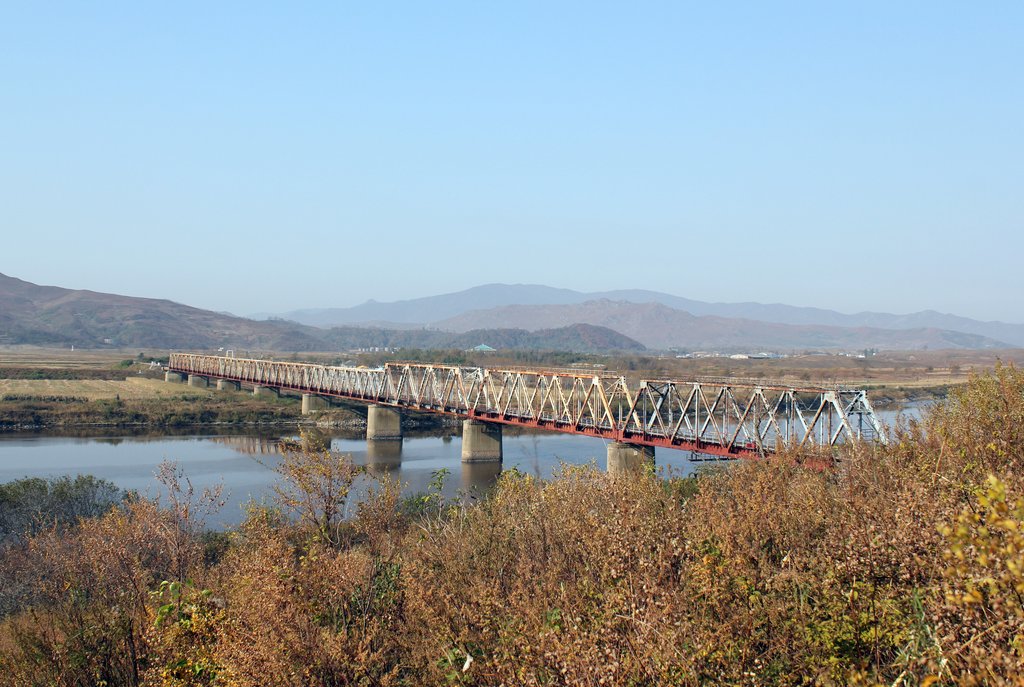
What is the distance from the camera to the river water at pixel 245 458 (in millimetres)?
53344

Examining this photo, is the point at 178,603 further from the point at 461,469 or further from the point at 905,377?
the point at 905,377

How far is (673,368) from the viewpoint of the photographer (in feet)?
500

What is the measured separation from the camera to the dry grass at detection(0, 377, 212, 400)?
332 ft

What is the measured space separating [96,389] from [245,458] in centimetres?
5244

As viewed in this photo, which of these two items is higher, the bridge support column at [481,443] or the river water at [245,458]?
the bridge support column at [481,443]

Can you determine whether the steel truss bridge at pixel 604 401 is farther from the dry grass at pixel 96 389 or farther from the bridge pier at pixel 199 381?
the dry grass at pixel 96 389

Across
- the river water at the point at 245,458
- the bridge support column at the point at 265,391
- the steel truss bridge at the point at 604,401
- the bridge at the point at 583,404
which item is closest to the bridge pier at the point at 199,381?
the bridge at the point at 583,404

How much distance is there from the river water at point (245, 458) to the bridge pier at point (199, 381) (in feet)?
136

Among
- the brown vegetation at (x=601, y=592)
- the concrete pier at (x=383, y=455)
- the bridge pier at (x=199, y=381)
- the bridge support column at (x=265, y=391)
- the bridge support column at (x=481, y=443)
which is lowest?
the concrete pier at (x=383, y=455)

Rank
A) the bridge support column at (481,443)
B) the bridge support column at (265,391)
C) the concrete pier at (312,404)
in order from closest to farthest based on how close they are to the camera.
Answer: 1. the bridge support column at (481,443)
2. the concrete pier at (312,404)
3. the bridge support column at (265,391)

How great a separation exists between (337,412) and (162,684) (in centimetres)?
8407

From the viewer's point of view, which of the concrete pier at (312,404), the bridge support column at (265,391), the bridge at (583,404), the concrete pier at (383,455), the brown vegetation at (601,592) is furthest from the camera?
the bridge support column at (265,391)

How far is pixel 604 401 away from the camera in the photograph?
53844mm

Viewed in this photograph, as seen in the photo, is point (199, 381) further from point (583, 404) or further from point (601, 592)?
point (601, 592)
